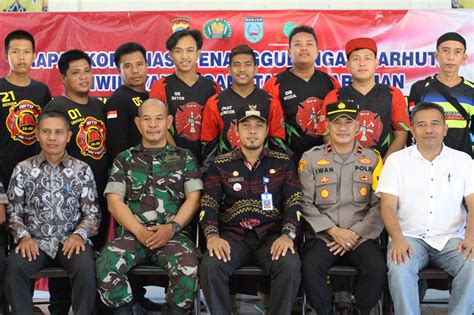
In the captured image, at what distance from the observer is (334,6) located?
5.70 m

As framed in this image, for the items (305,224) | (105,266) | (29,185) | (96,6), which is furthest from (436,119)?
(96,6)

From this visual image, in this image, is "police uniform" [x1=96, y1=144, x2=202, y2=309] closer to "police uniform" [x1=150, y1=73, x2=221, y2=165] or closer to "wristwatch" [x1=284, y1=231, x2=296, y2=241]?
"police uniform" [x1=150, y1=73, x2=221, y2=165]

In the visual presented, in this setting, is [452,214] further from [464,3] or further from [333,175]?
[464,3]

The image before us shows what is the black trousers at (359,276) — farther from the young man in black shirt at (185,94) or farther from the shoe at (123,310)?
the young man in black shirt at (185,94)

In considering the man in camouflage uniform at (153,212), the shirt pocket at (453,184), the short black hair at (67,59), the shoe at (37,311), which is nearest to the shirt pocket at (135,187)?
the man in camouflage uniform at (153,212)

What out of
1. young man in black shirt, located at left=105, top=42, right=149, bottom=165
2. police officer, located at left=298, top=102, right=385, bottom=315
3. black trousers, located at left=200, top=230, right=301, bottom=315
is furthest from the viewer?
young man in black shirt, located at left=105, top=42, right=149, bottom=165

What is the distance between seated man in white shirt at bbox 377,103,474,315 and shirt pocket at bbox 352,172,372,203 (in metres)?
0.12

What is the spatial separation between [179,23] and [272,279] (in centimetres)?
Result: 268

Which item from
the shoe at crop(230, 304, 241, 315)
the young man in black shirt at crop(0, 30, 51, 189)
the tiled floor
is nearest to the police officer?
the shoe at crop(230, 304, 241, 315)

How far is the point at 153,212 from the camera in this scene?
3990mm

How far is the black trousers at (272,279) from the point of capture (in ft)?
11.9

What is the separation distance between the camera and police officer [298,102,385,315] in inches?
147

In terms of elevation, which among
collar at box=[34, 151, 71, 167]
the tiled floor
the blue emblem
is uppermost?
the blue emblem

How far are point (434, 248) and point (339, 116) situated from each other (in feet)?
3.02
